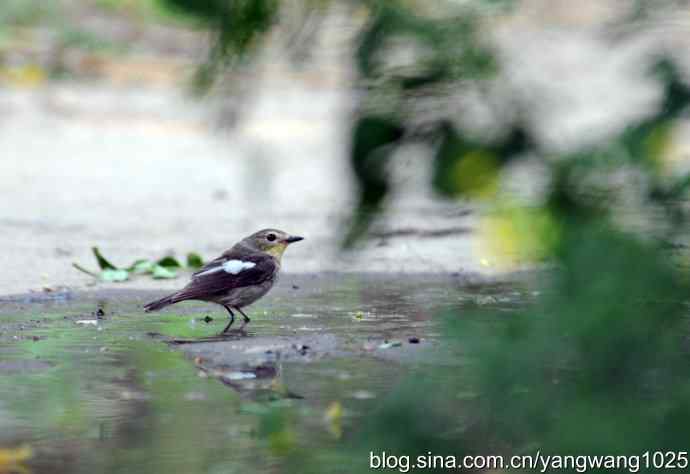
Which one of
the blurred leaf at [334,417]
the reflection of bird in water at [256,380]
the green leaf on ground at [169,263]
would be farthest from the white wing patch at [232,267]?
the blurred leaf at [334,417]

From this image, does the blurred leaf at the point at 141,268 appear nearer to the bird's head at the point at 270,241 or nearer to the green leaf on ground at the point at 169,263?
the green leaf on ground at the point at 169,263

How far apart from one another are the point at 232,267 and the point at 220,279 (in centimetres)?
17

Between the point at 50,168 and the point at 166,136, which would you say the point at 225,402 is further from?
the point at 166,136

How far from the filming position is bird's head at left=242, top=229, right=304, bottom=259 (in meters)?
7.86

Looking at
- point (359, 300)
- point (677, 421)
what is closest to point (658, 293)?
point (677, 421)

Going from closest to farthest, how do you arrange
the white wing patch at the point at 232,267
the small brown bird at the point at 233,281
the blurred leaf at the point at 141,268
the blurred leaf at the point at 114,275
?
the small brown bird at the point at 233,281 < the white wing patch at the point at 232,267 < the blurred leaf at the point at 114,275 < the blurred leaf at the point at 141,268

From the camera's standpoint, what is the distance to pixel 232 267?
7.43 m

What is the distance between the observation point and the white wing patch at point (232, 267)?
Answer: 7336 millimetres

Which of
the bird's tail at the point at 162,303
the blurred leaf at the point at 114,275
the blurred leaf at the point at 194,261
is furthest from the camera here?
the blurred leaf at the point at 194,261

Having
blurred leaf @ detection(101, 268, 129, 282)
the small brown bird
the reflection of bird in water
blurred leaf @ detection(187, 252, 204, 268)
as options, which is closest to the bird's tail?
the small brown bird

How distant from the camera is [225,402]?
518 cm

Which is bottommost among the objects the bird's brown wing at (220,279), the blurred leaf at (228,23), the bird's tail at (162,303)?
the bird's tail at (162,303)

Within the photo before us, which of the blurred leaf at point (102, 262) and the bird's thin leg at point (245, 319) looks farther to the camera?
the blurred leaf at point (102, 262)

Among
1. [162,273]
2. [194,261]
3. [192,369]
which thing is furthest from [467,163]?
[194,261]
